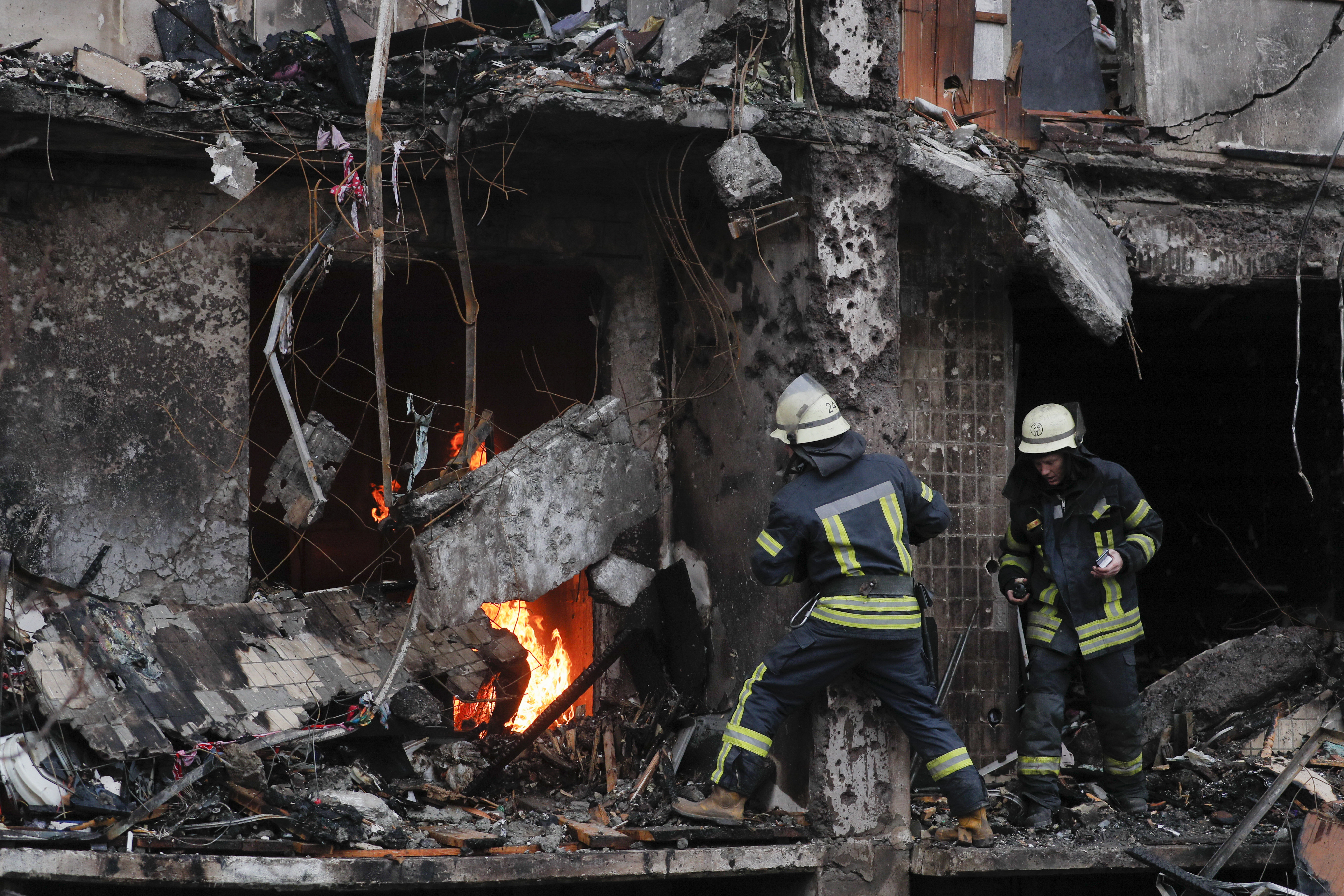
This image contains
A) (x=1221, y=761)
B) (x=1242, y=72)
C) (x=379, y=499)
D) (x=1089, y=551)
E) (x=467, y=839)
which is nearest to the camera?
(x=467, y=839)

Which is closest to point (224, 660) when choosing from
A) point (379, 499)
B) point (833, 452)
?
point (833, 452)

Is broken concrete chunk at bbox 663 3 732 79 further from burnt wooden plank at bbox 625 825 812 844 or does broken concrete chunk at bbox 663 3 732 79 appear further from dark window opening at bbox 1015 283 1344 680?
burnt wooden plank at bbox 625 825 812 844

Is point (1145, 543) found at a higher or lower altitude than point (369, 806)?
higher

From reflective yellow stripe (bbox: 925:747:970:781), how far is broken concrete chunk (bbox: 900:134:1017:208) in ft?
8.43

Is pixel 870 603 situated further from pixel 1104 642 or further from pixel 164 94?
pixel 164 94

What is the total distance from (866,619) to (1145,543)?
154cm

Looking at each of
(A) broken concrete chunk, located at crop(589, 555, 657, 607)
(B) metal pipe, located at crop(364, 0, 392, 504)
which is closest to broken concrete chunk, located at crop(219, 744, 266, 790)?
(B) metal pipe, located at crop(364, 0, 392, 504)

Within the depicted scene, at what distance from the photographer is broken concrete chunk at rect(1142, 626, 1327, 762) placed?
719 centimetres

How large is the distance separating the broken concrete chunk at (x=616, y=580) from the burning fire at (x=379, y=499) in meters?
1.73

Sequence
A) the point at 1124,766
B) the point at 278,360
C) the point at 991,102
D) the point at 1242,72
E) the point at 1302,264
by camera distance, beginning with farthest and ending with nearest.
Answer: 1. the point at 1242,72
2. the point at 1302,264
3. the point at 991,102
4. the point at 278,360
5. the point at 1124,766

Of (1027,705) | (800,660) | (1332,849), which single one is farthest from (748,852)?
(1332,849)

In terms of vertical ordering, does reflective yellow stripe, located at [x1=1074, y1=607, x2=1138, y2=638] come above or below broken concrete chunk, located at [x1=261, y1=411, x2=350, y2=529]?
below

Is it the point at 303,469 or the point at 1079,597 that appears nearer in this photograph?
the point at 1079,597

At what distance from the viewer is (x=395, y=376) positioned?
37.0ft
